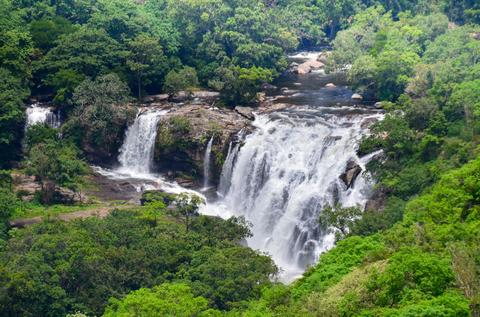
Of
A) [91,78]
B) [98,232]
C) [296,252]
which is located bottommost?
[296,252]

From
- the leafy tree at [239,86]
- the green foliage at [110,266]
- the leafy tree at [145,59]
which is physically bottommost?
the green foliage at [110,266]

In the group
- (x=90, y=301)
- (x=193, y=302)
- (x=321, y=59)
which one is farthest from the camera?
(x=321, y=59)

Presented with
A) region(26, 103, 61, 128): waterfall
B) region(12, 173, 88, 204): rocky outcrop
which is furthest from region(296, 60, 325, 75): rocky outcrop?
region(12, 173, 88, 204): rocky outcrop

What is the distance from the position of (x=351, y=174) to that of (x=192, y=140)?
10.8 meters

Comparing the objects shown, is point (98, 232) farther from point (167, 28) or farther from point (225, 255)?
point (167, 28)

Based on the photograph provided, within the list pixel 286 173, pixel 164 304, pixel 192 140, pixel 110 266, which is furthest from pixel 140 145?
pixel 164 304

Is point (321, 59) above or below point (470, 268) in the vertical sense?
above

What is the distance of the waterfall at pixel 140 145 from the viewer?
157 feet

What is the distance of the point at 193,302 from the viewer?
25078 mm

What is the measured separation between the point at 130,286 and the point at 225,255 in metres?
4.16

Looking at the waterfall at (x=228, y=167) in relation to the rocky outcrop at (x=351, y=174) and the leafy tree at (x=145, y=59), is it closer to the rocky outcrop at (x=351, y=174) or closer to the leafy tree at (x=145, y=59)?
the rocky outcrop at (x=351, y=174)

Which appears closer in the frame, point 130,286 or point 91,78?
point 130,286

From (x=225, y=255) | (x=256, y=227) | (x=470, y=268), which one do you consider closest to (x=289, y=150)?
(x=256, y=227)

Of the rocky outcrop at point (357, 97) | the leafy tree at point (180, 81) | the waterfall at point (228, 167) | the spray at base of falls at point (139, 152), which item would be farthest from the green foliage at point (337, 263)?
the leafy tree at point (180, 81)
